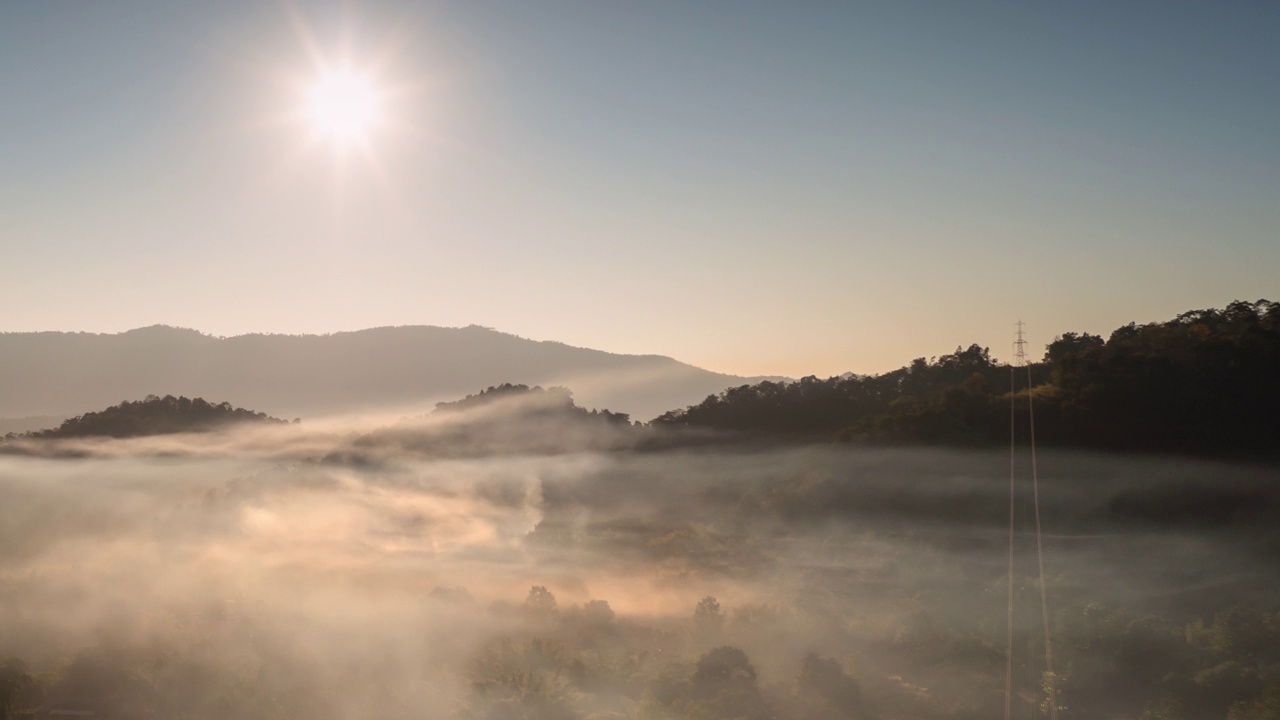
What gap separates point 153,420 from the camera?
82125 millimetres

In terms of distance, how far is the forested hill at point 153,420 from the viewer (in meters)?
82.2

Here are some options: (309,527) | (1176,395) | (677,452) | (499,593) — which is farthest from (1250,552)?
(309,527)

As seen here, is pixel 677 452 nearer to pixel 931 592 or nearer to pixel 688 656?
pixel 688 656

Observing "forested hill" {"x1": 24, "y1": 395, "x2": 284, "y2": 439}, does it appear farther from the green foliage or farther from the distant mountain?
the distant mountain

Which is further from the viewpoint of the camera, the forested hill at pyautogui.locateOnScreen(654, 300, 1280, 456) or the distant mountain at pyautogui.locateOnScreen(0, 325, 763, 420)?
the distant mountain at pyautogui.locateOnScreen(0, 325, 763, 420)

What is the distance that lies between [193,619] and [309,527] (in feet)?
45.1

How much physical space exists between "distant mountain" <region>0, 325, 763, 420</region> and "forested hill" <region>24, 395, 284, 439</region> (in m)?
66.5

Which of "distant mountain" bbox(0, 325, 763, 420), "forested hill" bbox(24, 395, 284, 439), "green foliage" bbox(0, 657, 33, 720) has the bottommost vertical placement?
"green foliage" bbox(0, 657, 33, 720)

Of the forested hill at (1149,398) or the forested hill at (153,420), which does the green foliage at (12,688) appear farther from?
the forested hill at (1149,398)

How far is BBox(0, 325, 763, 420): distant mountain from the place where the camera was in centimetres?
16725

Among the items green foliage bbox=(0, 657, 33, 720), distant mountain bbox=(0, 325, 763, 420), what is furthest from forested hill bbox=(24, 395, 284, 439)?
distant mountain bbox=(0, 325, 763, 420)

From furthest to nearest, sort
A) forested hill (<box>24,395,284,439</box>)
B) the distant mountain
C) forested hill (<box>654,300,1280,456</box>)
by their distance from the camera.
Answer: the distant mountain → forested hill (<box>24,395,284,439</box>) → forested hill (<box>654,300,1280,456</box>)

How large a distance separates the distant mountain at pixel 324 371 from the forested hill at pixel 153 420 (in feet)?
218

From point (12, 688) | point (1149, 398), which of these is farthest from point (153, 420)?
point (1149, 398)
